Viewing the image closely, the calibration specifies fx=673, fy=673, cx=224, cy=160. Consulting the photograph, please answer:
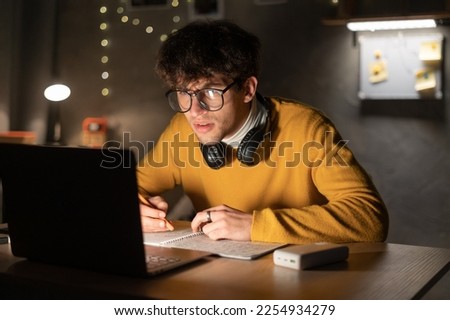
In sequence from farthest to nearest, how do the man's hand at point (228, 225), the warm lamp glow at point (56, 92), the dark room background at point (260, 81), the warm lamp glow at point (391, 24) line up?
1. the warm lamp glow at point (56, 92)
2. the dark room background at point (260, 81)
3. the warm lamp glow at point (391, 24)
4. the man's hand at point (228, 225)

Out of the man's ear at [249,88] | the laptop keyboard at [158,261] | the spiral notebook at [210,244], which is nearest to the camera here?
the laptop keyboard at [158,261]

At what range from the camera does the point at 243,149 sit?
1.92m

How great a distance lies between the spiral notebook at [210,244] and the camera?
1.51 metres

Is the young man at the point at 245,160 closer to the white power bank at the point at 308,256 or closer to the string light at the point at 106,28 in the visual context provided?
the white power bank at the point at 308,256

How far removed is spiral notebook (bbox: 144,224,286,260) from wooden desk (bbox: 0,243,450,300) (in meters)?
0.03

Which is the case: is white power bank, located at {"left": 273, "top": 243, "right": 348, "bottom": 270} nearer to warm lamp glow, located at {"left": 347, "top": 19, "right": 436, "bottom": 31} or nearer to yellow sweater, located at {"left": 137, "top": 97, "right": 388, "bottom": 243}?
yellow sweater, located at {"left": 137, "top": 97, "right": 388, "bottom": 243}

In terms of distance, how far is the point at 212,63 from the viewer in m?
1.91

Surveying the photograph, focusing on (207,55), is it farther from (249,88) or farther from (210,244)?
(210,244)

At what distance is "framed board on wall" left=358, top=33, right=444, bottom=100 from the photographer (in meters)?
3.21

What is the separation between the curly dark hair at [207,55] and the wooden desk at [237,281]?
2.02ft

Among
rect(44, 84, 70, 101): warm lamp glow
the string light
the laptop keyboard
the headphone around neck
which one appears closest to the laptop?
the laptop keyboard

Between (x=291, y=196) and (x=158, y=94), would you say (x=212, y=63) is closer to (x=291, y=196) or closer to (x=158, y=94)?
(x=291, y=196)

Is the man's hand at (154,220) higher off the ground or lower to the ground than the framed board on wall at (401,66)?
lower

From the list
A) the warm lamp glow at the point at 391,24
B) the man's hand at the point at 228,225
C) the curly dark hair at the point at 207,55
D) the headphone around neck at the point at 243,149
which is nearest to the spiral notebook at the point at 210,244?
the man's hand at the point at 228,225
